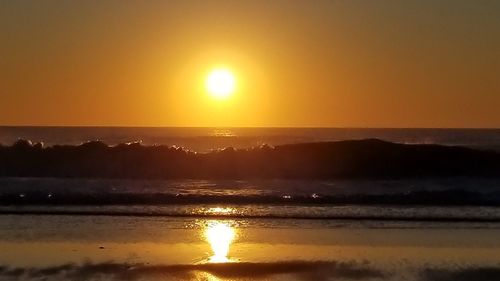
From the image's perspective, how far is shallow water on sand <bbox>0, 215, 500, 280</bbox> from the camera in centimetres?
1084

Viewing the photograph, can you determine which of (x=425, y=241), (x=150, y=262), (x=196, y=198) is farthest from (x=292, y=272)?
(x=196, y=198)

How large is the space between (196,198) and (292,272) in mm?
10102

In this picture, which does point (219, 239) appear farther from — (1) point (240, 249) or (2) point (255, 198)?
(2) point (255, 198)

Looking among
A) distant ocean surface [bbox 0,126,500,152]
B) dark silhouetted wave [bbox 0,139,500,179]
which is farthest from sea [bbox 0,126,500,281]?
distant ocean surface [bbox 0,126,500,152]

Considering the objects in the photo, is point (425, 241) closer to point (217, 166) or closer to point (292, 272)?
point (292, 272)

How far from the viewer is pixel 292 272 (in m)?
11.0

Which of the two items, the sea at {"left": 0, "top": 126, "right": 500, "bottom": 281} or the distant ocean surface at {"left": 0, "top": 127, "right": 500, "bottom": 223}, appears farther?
the distant ocean surface at {"left": 0, "top": 127, "right": 500, "bottom": 223}

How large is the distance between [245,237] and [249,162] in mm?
15365

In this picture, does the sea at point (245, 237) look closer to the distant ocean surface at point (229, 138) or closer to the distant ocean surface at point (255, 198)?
the distant ocean surface at point (255, 198)

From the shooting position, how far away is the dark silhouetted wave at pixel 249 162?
28703 mm

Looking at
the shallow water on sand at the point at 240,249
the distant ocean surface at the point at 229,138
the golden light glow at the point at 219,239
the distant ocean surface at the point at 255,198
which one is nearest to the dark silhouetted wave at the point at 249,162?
the distant ocean surface at the point at 255,198

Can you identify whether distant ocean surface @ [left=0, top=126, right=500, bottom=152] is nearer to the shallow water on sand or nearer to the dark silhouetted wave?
the dark silhouetted wave

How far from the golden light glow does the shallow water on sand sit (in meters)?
0.02

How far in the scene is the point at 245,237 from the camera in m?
13.9
